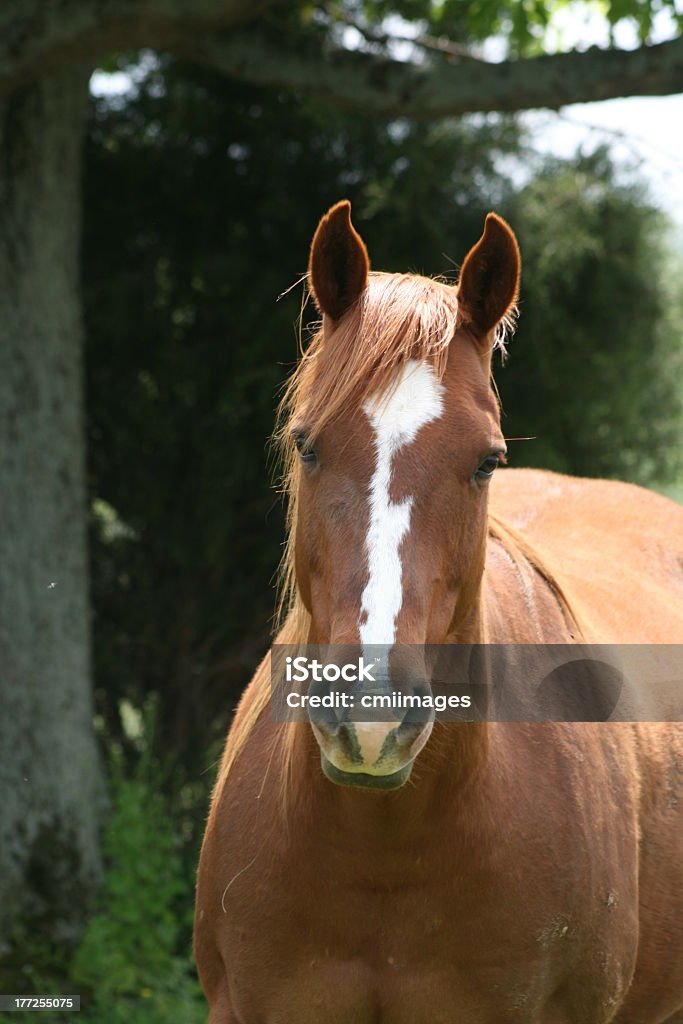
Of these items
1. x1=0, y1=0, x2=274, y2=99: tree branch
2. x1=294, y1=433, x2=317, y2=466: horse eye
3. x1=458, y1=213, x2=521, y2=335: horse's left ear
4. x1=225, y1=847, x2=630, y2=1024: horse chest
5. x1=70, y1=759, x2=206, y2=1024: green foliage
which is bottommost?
x1=70, y1=759, x2=206, y2=1024: green foliage

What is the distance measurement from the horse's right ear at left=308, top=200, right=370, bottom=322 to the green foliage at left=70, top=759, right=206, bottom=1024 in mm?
3708

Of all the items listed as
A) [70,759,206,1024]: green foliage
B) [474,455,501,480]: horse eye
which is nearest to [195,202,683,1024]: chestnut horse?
[474,455,501,480]: horse eye

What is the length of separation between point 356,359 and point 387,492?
0.32 metres

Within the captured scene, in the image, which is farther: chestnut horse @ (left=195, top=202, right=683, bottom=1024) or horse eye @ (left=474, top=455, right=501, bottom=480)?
horse eye @ (left=474, top=455, right=501, bottom=480)

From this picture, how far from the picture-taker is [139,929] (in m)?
5.43

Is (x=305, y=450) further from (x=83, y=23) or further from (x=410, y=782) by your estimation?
(x=83, y=23)

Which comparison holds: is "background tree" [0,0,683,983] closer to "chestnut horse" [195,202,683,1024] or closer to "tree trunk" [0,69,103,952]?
"tree trunk" [0,69,103,952]

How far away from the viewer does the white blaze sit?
202cm

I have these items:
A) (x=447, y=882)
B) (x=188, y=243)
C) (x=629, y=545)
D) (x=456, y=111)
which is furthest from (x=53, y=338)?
(x=447, y=882)

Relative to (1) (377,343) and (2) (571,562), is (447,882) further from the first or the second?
(2) (571,562)

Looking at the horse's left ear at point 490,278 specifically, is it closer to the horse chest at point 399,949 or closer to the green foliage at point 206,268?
the horse chest at point 399,949

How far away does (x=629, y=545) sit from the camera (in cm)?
417

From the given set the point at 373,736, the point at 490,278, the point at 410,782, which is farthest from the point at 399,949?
the point at 490,278

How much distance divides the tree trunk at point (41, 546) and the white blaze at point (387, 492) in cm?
352
